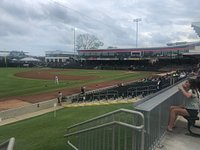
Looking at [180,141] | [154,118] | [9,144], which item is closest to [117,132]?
[154,118]

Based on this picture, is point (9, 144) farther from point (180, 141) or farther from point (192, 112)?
point (192, 112)

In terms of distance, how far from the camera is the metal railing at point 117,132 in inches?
199

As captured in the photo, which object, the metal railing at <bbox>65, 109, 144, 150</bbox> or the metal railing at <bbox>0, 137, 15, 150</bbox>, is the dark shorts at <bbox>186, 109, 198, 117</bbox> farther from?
the metal railing at <bbox>0, 137, 15, 150</bbox>

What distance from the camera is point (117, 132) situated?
5.56m

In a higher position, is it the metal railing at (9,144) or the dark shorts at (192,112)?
the metal railing at (9,144)

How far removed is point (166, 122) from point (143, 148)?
2.47 meters

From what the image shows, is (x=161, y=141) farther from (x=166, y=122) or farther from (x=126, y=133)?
(x=126, y=133)

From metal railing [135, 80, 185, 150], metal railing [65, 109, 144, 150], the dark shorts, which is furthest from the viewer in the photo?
the dark shorts

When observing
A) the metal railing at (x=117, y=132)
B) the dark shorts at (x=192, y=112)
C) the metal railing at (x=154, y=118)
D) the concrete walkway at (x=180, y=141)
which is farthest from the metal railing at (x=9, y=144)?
the dark shorts at (x=192, y=112)

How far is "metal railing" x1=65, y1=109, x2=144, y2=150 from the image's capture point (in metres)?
5.07

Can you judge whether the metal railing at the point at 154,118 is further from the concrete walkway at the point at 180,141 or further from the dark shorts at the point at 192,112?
the dark shorts at the point at 192,112

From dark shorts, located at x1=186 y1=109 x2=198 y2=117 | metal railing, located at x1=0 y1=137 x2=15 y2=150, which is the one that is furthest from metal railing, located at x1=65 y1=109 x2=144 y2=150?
dark shorts, located at x1=186 y1=109 x2=198 y2=117

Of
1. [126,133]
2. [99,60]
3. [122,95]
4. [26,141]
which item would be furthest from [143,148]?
[99,60]

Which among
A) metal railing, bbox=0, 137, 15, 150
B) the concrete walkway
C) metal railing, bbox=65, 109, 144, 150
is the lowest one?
the concrete walkway
